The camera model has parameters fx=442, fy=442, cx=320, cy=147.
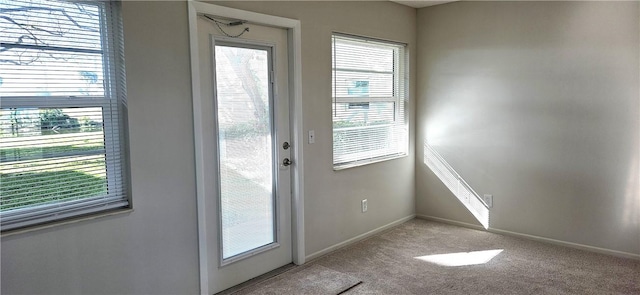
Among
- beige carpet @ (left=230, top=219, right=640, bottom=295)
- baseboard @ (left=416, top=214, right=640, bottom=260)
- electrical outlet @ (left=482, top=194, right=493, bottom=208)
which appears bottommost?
beige carpet @ (left=230, top=219, right=640, bottom=295)

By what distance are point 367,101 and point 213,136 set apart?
181 cm

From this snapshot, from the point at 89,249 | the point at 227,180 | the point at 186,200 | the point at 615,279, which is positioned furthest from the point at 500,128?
the point at 89,249

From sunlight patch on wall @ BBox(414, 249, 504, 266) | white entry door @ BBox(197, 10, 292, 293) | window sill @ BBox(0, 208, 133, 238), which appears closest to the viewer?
window sill @ BBox(0, 208, 133, 238)

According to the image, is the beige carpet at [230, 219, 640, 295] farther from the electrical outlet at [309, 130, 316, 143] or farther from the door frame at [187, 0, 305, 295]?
the electrical outlet at [309, 130, 316, 143]

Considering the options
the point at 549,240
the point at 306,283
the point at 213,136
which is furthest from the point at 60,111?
the point at 549,240

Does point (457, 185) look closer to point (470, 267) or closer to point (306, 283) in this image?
point (470, 267)

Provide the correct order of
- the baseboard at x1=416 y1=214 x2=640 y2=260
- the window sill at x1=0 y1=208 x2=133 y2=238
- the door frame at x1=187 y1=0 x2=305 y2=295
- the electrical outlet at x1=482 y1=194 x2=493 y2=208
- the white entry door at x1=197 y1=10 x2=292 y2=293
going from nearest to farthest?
the window sill at x1=0 y1=208 x2=133 y2=238 → the door frame at x1=187 y1=0 x2=305 y2=295 → the white entry door at x1=197 y1=10 x2=292 y2=293 → the baseboard at x1=416 y1=214 x2=640 y2=260 → the electrical outlet at x1=482 y1=194 x2=493 y2=208

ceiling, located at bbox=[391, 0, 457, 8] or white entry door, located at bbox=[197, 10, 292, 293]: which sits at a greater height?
ceiling, located at bbox=[391, 0, 457, 8]

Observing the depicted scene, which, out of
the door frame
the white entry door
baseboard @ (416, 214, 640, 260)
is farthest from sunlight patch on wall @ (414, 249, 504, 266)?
the white entry door

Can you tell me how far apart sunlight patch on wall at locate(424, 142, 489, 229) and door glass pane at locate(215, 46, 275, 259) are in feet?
6.89

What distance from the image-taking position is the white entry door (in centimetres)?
298

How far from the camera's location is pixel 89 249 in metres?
2.37

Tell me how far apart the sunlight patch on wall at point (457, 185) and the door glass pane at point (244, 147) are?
82.7 inches

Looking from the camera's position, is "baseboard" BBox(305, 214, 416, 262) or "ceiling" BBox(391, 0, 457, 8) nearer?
"baseboard" BBox(305, 214, 416, 262)
